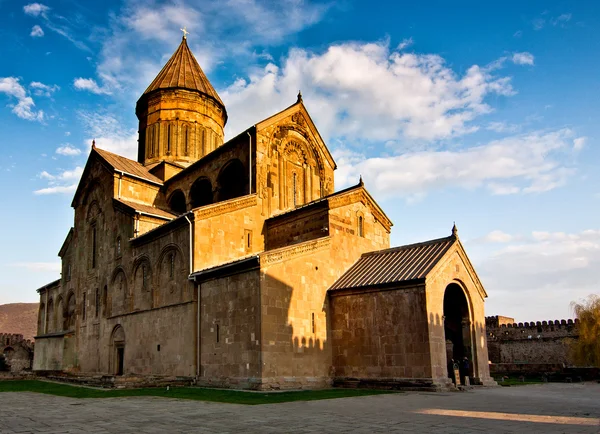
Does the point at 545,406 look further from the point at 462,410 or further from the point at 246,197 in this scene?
the point at 246,197

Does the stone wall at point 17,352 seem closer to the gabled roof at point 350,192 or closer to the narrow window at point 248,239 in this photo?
the narrow window at point 248,239

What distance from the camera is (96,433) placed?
25.9 ft

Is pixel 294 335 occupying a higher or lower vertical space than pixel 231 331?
lower

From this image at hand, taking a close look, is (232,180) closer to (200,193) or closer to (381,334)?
(200,193)

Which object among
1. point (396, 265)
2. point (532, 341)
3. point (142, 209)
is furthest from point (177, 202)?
point (532, 341)

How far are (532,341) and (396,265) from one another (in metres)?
22.8

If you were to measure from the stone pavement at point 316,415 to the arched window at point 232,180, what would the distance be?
12201 millimetres

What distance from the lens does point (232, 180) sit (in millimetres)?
24812

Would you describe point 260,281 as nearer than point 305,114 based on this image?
Yes

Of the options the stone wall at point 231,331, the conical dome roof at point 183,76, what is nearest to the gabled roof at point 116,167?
the conical dome roof at point 183,76

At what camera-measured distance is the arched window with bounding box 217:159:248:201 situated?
77.8 ft

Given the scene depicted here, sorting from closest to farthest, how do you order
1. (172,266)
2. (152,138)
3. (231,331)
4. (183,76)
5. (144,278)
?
(231,331), (172,266), (144,278), (152,138), (183,76)

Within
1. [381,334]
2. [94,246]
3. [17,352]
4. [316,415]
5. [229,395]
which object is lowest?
[229,395]

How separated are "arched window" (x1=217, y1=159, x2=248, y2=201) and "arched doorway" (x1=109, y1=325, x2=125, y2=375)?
7.80 metres
